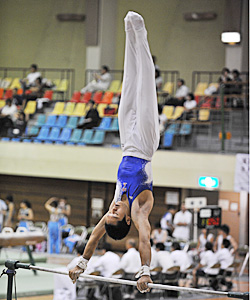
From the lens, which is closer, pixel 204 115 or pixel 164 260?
pixel 164 260

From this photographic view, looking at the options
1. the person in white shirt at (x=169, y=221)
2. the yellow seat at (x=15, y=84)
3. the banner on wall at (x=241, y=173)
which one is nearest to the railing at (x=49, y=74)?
the yellow seat at (x=15, y=84)

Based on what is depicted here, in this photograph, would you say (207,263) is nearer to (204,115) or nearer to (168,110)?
(204,115)

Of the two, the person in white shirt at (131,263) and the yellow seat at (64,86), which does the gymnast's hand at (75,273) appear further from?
the yellow seat at (64,86)

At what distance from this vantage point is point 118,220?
4.54 m

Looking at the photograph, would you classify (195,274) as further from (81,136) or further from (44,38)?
(44,38)

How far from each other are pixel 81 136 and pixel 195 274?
550 centimetres

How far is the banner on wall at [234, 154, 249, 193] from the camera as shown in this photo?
483 inches

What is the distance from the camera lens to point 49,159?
14828 mm

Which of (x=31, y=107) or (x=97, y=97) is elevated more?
(x=97, y=97)

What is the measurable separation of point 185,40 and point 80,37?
340 cm

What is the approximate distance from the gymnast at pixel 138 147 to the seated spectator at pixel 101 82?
Answer: 11.7 m

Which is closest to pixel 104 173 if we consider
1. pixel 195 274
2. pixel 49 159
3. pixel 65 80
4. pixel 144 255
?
pixel 49 159

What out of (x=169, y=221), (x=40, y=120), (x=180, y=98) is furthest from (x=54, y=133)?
(x=169, y=221)

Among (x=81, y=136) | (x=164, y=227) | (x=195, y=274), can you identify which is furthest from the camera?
(x=81, y=136)
